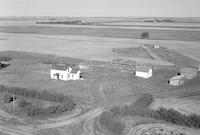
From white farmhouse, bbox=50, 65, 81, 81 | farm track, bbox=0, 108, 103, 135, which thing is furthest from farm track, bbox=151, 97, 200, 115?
white farmhouse, bbox=50, 65, 81, 81

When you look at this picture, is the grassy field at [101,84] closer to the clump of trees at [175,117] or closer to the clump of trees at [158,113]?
the clump of trees at [158,113]

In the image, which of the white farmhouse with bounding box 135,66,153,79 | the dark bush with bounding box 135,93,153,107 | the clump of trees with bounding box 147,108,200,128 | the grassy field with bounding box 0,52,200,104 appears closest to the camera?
the clump of trees with bounding box 147,108,200,128

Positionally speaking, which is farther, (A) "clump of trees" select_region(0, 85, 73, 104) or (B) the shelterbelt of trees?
(A) "clump of trees" select_region(0, 85, 73, 104)

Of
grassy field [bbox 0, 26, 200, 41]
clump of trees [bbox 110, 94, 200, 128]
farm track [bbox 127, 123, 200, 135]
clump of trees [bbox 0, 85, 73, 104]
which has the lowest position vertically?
farm track [bbox 127, 123, 200, 135]

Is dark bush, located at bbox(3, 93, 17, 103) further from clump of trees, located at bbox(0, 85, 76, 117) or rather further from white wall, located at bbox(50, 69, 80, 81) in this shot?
white wall, located at bbox(50, 69, 80, 81)

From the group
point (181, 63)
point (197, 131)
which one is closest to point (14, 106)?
point (197, 131)

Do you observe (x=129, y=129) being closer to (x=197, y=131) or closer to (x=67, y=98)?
(x=197, y=131)

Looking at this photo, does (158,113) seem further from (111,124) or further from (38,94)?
(38,94)

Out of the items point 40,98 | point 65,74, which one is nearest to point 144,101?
point 40,98
